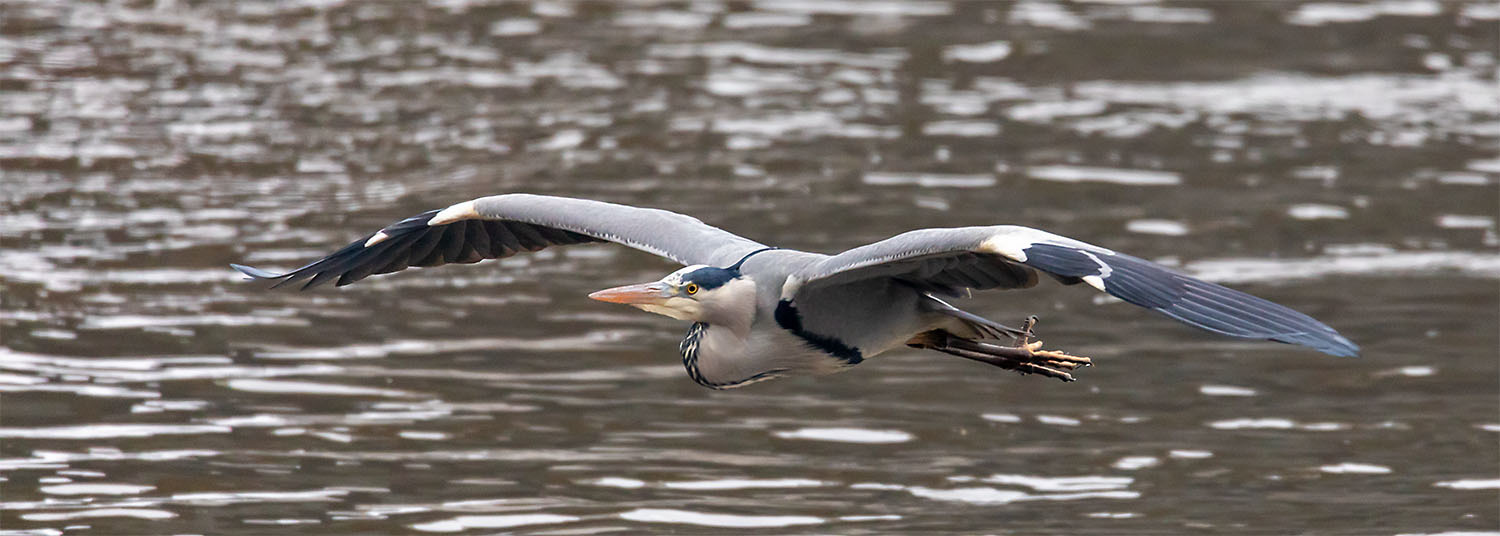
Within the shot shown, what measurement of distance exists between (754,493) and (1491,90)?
44.5 feet

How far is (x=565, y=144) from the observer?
61.4 ft

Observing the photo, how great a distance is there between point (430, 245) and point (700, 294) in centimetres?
207

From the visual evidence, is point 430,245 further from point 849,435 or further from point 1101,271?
point 1101,271

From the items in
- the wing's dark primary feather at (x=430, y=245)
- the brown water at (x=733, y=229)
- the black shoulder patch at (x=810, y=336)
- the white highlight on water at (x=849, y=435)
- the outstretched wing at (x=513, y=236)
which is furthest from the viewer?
the white highlight on water at (x=849, y=435)

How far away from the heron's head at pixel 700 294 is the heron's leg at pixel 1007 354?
33.6 inches

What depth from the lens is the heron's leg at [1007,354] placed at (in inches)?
348

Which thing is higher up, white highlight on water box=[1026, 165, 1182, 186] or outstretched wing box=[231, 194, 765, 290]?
outstretched wing box=[231, 194, 765, 290]

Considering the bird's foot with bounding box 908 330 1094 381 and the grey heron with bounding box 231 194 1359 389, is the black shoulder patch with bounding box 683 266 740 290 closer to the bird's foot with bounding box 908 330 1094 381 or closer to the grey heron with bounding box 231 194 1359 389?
the grey heron with bounding box 231 194 1359 389

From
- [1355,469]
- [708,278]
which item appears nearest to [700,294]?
[708,278]

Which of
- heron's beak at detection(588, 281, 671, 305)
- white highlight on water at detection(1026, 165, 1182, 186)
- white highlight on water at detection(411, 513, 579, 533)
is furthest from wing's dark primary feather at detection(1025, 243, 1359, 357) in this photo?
white highlight on water at detection(1026, 165, 1182, 186)

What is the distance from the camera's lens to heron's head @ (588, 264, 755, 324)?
8.42 metres

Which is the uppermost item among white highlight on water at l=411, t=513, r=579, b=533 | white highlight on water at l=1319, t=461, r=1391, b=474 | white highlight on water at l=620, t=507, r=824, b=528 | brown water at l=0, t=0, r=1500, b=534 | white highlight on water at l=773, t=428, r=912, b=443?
brown water at l=0, t=0, r=1500, b=534

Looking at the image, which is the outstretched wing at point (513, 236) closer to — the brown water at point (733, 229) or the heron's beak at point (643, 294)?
the heron's beak at point (643, 294)

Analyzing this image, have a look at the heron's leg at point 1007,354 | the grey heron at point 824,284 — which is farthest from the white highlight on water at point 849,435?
the heron's leg at point 1007,354
